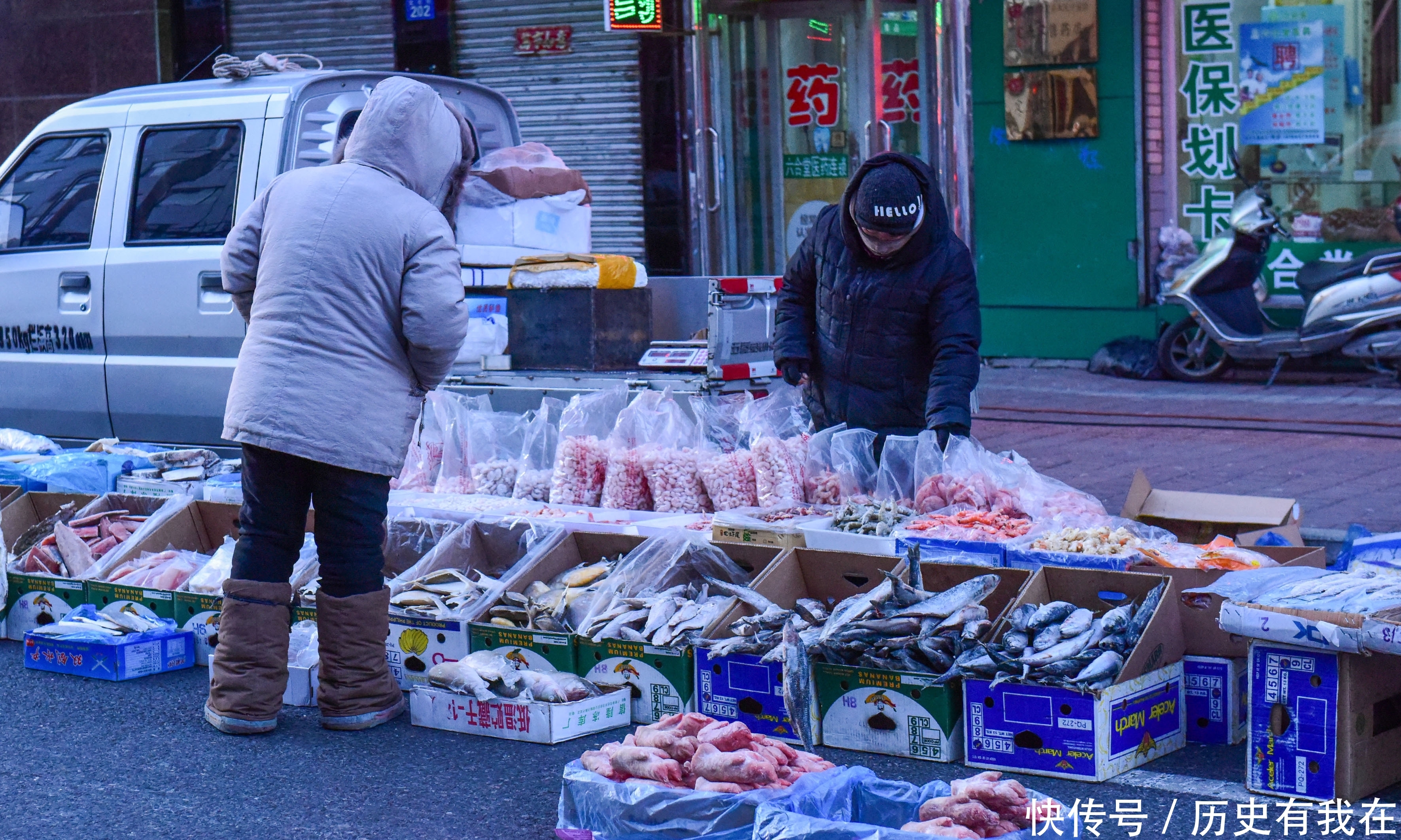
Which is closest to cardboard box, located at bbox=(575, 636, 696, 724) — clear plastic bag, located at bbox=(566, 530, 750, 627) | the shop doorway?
clear plastic bag, located at bbox=(566, 530, 750, 627)

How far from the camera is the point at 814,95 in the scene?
467 inches

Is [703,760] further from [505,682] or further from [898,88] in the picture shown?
[898,88]

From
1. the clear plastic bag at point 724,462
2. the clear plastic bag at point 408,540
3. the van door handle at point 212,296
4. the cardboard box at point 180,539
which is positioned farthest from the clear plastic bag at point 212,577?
the van door handle at point 212,296

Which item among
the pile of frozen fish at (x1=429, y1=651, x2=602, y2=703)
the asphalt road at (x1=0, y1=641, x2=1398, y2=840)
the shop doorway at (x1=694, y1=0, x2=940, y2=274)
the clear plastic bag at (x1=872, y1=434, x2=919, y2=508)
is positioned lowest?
the asphalt road at (x1=0, y1=641, x2=1398, y2=840)

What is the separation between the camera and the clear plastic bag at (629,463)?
580 cm

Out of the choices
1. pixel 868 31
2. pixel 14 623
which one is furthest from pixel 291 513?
pixel 868 31

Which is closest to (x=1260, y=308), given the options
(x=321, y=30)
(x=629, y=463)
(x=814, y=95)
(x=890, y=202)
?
(x=814, y=95)

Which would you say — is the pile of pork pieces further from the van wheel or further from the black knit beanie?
the van wheel

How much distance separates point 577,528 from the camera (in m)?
5.46

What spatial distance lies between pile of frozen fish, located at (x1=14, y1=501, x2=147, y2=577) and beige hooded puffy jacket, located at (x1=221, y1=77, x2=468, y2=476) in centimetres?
161

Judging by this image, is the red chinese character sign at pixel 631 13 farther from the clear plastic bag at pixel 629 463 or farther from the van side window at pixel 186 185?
the clear plastic bag at pixel 629 463

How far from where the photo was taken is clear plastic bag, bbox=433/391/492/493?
20.6 feet

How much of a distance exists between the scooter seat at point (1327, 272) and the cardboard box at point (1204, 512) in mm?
5620

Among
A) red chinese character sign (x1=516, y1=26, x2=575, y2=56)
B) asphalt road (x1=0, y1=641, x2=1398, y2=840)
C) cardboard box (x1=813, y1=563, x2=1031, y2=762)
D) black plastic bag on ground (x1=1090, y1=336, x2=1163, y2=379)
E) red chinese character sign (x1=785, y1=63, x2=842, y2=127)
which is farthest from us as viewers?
red chinese character sign (x1=516, y1=26, x2=575, y2=56)
